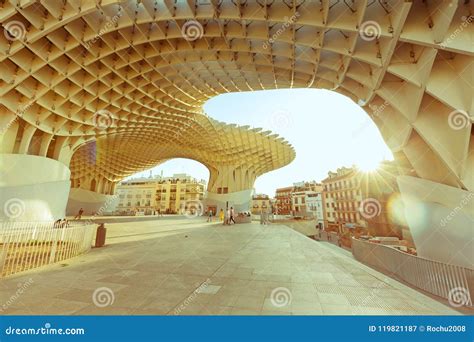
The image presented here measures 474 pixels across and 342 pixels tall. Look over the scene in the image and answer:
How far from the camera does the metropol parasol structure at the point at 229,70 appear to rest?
24.9 ft

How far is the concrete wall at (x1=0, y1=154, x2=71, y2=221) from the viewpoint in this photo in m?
13.7

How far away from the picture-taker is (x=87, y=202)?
44062mm

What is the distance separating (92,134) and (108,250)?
17170mm

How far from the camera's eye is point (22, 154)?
15125 millimetres

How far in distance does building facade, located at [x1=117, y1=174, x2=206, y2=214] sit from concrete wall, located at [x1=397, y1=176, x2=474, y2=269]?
223 feet

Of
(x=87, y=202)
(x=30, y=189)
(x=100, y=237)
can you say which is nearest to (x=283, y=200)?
(x=87, y=202)

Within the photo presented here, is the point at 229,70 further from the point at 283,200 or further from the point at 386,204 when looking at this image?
the point at 283,200

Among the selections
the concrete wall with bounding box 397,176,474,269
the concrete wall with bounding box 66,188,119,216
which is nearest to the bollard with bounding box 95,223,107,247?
the concrete wall with bounding box 397,176,474,269

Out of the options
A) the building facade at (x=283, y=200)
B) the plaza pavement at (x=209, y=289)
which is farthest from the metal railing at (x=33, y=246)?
the building facade at (x=283, y=200)

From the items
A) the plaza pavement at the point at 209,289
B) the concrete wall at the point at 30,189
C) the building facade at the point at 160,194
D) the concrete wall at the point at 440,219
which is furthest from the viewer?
the building facade at the point at 160,194

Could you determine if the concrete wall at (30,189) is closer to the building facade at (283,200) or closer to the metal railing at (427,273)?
the metal railing at (427,273)

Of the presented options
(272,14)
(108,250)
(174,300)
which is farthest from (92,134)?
(174,300)

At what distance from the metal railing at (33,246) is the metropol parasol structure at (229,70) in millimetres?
9732
